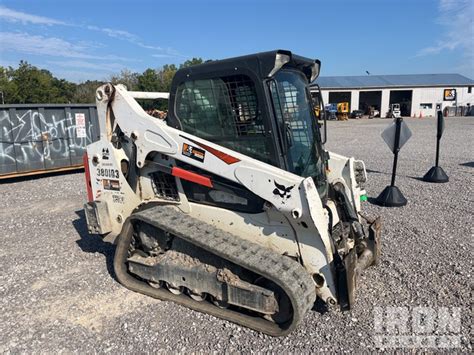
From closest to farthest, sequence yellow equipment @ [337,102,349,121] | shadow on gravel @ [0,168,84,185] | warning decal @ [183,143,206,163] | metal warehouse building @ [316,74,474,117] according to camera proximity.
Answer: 1. warning decal @ [183,143,206,163]
2. shadow on gravel @ [0,168,84,185]
3. yellow equipment @ [337,102,349,121]
4. metal warehouse building @ [316,74,474,117]

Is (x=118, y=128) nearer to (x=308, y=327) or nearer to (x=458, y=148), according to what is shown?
(x=308, y=327)

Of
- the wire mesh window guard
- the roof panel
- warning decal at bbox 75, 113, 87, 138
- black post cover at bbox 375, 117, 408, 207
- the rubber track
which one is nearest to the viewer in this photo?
the rubber track

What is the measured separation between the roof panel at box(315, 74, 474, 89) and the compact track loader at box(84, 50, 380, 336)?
52.3 m

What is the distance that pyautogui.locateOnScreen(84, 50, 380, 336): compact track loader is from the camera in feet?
10.8

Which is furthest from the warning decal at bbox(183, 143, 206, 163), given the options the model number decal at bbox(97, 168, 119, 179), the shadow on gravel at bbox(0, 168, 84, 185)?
the shadow on gravel at bbox(0, 168, 84, 185)

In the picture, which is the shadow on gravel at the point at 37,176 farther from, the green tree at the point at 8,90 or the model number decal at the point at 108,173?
the green tree at the point at 8,90

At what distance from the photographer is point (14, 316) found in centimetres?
369

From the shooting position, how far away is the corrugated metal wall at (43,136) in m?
10.2

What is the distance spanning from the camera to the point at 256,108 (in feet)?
11.5

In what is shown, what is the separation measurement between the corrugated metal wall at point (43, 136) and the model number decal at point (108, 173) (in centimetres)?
739

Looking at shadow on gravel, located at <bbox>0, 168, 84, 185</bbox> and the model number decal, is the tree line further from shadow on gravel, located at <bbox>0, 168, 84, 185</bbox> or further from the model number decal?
the model number decal

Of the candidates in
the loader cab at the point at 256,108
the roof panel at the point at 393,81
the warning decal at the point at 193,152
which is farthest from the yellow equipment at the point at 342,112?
the warning decal at the point at 193,152

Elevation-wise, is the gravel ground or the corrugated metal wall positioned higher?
the corrugated metal wall

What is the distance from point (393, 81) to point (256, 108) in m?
58.9
